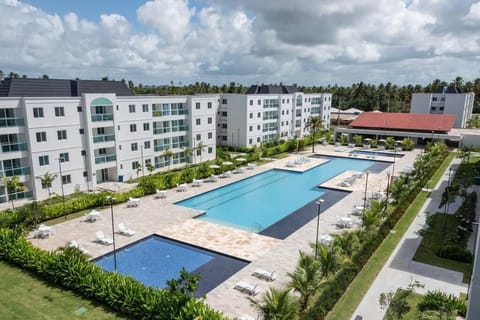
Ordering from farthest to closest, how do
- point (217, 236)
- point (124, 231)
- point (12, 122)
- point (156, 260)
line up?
point (12, 122) < point (124, 231) < point (217, 236) < point (156, 260)

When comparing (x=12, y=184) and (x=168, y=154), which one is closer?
(x=12, y=184)

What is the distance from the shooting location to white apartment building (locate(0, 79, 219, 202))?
28.5 meters

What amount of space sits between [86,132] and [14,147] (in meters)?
6.25

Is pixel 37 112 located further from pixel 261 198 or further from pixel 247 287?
pixel 247 287

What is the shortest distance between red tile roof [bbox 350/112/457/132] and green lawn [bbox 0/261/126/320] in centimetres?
5755

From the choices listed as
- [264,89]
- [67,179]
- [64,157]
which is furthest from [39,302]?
[264,89]

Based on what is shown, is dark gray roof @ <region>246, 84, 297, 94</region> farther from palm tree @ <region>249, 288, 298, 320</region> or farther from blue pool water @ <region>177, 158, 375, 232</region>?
palm tree @ <region>249, 288, 298, 320</region>

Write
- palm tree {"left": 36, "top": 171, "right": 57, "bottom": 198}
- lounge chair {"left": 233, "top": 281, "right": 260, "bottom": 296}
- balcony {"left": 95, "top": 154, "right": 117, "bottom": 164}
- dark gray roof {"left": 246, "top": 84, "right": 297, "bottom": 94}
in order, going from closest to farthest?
1. lounge chair {"left": 233, "top": 281, "right": 260, "bottom": 296}
2. palm tree {"left": 36, "top": 171, "right": 57, "bottom": 198}
3. balcony {"left": 95, "top": 154, "right": 117, "bottom": 164}
4. dark gray roof {"left": 246, "top": 84, "right": 297, "bottom": 94}

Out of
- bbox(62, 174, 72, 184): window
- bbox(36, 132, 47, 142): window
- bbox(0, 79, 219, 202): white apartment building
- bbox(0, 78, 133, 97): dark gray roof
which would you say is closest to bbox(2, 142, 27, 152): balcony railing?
bbox(0, 79, 219, 202): white apartment building

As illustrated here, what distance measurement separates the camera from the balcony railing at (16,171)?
27.8m

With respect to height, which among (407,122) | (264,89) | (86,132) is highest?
(264,89)

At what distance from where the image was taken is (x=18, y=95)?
30.5m

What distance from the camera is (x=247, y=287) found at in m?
15.8

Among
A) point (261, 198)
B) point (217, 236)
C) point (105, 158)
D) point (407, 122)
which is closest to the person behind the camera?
point (217, 236)
